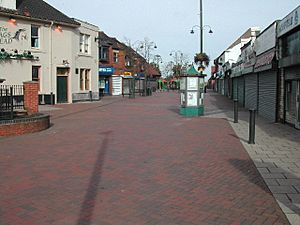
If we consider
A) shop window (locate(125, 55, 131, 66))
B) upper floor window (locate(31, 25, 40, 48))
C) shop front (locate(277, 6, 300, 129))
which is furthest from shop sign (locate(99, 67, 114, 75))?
shop front (locate(277, 6, 300, 129))

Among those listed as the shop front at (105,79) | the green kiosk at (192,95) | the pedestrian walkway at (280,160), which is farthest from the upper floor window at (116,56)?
the pedestrian walkway at (280,160)

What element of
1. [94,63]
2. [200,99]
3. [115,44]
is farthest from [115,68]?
[200,99]

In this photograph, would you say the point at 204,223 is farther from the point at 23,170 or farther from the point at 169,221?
the point at 23,170

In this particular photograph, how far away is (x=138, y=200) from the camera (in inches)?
225

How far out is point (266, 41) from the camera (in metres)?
18.1

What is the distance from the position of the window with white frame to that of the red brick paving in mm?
21083

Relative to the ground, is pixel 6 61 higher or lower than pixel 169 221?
higher

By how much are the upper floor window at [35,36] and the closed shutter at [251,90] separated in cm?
1524

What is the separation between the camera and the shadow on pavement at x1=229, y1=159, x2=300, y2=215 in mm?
5512

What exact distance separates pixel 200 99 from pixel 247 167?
1202 centimetres

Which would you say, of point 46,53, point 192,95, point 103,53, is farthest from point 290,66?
point 103,53

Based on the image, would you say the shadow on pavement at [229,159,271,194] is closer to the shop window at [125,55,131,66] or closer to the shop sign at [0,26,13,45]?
the shop sign at [0,26,13,45]

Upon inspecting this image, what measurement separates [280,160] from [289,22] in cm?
739

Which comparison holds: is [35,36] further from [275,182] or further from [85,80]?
[275,182]
